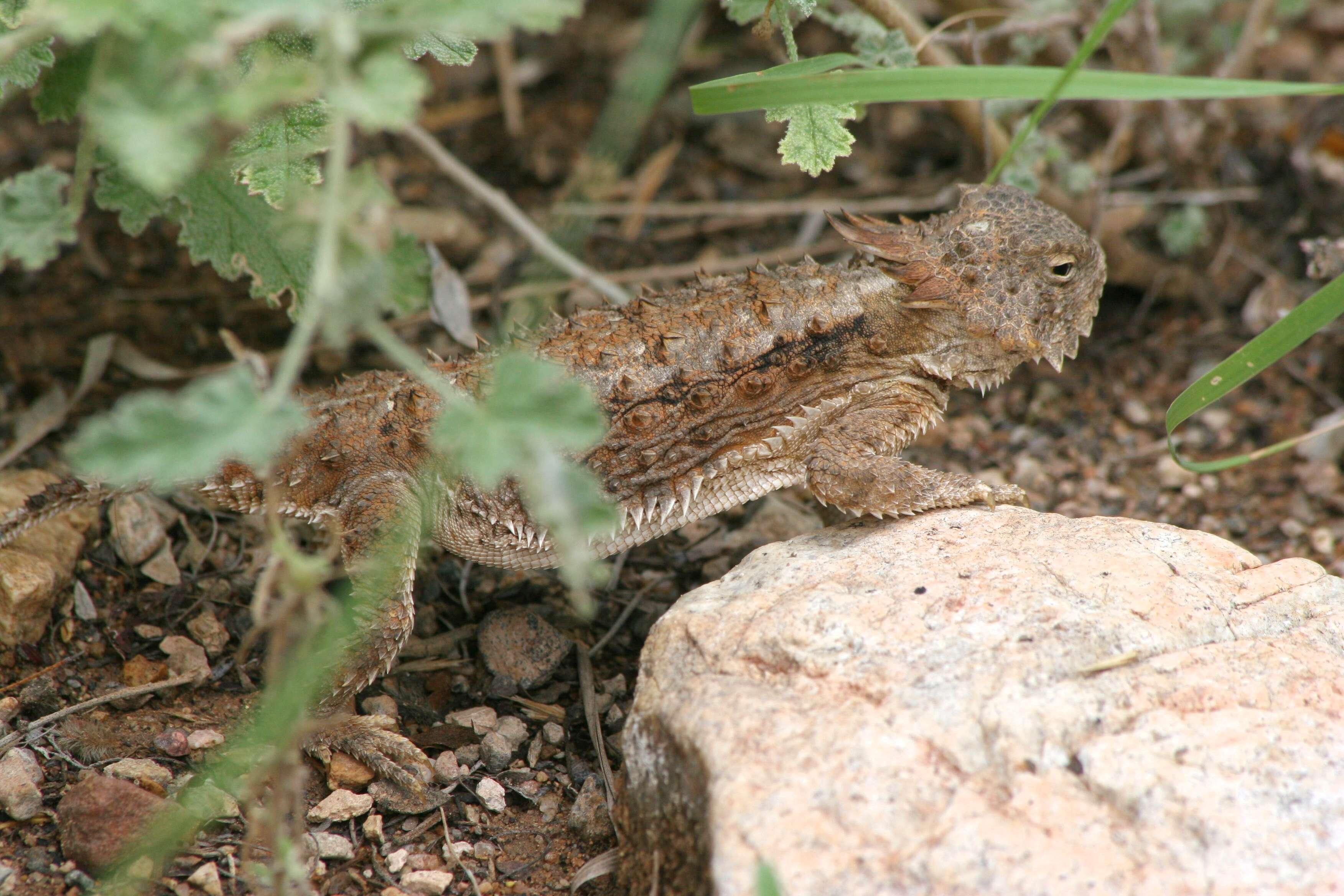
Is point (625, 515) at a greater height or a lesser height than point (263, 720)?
lesser

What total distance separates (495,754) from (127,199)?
1994 mm

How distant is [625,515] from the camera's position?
128 inches

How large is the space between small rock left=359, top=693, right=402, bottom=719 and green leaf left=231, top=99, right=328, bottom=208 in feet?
4.71

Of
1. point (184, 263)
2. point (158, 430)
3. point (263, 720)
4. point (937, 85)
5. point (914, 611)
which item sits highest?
point (937, 85)

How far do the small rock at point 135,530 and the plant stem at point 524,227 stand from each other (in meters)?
1.67

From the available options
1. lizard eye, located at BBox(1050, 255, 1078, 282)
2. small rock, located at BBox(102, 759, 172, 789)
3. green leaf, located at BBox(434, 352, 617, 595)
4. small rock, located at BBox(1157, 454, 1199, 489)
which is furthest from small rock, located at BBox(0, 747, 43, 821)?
small rock, located at BBox(1157, 454, 1199, 489)

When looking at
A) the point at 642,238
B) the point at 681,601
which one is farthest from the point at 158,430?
the point at 642,238

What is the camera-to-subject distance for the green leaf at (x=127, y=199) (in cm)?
324

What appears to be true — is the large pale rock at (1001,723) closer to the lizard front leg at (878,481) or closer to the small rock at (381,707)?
the lizard front leg at (878,481)

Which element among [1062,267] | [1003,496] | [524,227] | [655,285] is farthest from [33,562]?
[1062,267]

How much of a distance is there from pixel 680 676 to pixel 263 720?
39.1 inches

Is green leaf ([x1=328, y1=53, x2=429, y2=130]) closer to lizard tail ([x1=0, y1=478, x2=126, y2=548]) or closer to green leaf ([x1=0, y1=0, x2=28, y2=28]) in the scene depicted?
green leaf ([x1=0, y1=0, x2=28, y2=28])

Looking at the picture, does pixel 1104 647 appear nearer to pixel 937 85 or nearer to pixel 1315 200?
pixel 937 85

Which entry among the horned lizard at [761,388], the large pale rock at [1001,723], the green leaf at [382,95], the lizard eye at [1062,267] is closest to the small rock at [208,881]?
the horned lizard at [761,388]
